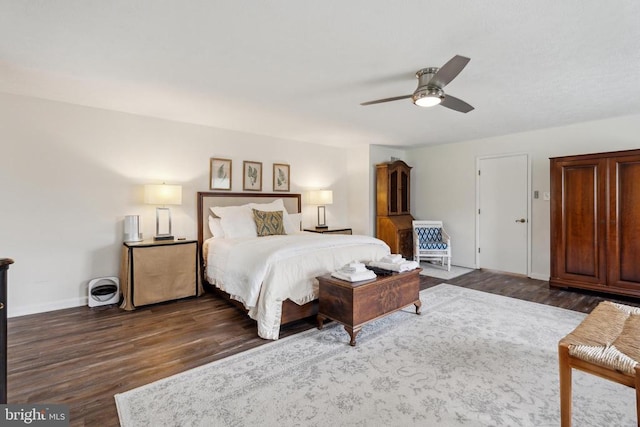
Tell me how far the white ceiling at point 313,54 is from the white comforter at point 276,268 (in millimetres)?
1565

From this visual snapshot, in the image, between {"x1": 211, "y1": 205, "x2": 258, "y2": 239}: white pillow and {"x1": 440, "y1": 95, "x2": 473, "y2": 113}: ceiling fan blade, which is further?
{"x1": 211, "y1": 205, "x2": 258, "y2": 239}: white pillow

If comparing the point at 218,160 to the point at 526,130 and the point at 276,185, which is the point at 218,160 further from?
the point at 526,130

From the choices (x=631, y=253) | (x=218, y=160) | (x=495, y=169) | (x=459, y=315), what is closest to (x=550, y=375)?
(x=459, y=315)

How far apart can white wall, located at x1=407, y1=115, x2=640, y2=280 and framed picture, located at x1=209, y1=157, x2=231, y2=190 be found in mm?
3863

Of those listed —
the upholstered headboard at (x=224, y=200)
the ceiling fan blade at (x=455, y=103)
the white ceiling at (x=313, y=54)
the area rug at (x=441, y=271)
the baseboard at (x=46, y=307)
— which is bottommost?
the baseboard at (x=46, y=307)

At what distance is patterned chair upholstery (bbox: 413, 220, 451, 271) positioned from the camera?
5438 millimetres

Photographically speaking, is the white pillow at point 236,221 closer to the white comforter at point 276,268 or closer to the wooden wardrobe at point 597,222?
the white comforter at point 276,268

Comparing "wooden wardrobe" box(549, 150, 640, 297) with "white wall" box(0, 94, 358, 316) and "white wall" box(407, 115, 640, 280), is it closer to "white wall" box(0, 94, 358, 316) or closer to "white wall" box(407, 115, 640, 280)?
"white wall" box(407, 115, 640, 280)

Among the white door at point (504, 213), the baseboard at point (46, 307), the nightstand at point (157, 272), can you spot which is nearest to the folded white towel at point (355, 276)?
the nightstand at point (157, 272)

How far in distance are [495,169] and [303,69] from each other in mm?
4175

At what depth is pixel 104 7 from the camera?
1748 millimetres

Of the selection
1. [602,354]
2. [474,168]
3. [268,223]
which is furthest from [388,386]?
[474,168]

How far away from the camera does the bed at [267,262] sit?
2.73 meters

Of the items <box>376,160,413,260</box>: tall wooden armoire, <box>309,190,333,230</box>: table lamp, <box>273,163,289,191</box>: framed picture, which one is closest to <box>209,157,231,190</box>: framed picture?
<box>273,163,289,191</box>: framed picture
